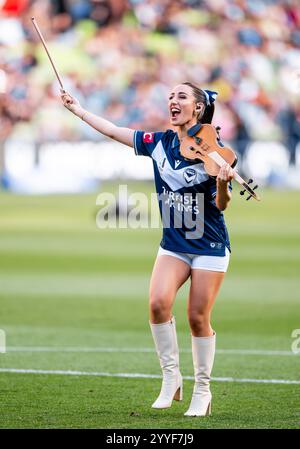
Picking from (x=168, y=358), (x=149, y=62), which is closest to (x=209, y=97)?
(x=168, y=358)

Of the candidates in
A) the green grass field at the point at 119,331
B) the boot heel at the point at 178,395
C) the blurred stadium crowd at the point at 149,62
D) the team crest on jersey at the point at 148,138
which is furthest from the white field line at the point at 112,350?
the blurred stadium crowd at the point at 149,62

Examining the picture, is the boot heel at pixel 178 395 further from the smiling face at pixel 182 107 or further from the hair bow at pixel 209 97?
the hair bow at pixel 209 97

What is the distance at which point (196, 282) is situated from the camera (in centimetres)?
725

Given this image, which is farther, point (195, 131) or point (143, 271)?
point (143, 271)

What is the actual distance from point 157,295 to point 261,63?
48.6m

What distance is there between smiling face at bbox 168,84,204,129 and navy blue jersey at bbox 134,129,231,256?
0.53ft

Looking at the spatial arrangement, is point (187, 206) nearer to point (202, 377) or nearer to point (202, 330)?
point (202, 330)

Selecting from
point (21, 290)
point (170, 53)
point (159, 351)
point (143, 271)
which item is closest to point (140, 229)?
point (143, 271)

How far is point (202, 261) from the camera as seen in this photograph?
7289mm

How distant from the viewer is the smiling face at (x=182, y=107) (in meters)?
7.31

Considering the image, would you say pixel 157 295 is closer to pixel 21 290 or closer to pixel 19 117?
pixel 21 290

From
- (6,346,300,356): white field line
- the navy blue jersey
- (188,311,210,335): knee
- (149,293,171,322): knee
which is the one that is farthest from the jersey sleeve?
(6,346,300,356): white field line

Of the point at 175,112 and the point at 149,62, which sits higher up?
the point at 175,112

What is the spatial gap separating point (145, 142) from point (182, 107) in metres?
0.42
